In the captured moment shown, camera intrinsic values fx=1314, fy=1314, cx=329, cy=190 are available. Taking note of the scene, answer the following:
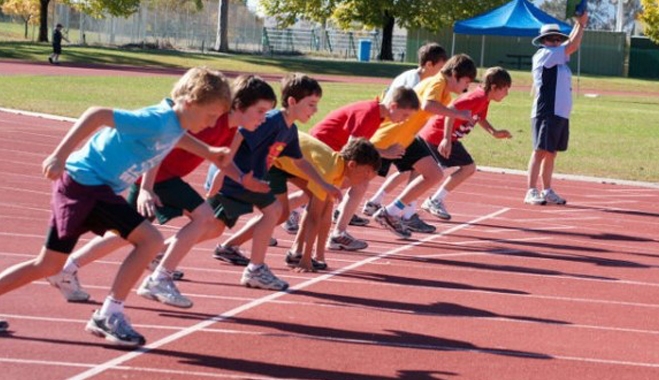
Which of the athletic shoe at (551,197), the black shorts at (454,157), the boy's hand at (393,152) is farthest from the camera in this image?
the athletic shoe at (551,197)

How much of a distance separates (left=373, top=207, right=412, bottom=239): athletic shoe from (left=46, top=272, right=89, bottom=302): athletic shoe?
4356 mm

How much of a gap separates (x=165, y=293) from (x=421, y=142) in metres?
4.95

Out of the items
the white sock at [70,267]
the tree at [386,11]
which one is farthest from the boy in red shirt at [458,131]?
the tree at [386,11]

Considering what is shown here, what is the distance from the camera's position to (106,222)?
6.85 m

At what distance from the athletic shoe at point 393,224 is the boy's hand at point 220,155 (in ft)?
15.2

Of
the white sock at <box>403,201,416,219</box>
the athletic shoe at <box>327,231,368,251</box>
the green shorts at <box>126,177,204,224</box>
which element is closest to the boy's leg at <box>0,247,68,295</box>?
the green shorts at <box>126,177,204,224</box>

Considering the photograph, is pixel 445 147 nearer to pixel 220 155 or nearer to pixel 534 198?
pixel 534 198

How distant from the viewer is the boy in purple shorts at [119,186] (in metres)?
6.81

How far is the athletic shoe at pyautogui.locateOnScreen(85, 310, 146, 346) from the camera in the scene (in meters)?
6.86

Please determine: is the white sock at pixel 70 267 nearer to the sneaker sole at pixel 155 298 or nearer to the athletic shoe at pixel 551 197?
the sneaker sole at pixel 155 298

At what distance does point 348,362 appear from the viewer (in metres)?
6.93

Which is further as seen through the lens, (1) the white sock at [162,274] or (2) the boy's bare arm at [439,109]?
(2) the boy's bare arm at [439,109]

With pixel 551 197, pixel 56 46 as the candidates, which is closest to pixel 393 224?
pixel 551 197

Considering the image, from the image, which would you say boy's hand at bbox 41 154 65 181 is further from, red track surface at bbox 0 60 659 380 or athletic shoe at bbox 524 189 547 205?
athletic shoe at bbox 524 189 547 205
